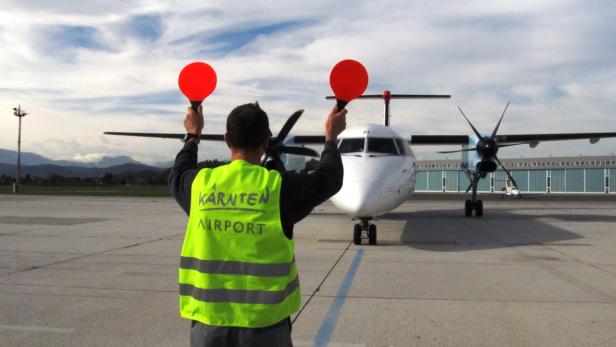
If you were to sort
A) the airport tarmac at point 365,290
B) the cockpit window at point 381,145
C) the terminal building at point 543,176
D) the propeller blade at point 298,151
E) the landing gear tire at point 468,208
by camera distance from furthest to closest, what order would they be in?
1. the terminal building at point 543,176
2. the landing gear tire at point 468,208
3. the propeller blade at point 298,151
4. the cockpit window at point 381,145
5. the airport tarmac at point 365,290

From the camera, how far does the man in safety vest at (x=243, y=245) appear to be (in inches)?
91.7

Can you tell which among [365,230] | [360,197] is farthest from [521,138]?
[360,197]

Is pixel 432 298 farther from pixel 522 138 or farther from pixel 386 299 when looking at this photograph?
pixel 522 138

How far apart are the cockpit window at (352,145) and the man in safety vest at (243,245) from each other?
959cm

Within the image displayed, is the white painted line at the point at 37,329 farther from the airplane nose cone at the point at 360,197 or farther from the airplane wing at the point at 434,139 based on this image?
the airplane wing at the point at 434,139

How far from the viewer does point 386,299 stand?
248 inches

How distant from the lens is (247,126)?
7.93 feet

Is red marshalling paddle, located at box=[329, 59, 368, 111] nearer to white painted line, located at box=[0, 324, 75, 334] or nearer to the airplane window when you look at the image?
white painted line, located at box=[0, 324, 75, 334]

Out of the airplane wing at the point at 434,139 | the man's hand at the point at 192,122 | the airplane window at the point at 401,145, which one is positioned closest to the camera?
the man's hand at the point at 192,122

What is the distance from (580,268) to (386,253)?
10.8 feet

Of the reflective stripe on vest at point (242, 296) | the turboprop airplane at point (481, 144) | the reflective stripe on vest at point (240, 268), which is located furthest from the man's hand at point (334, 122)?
the turboprop airplane at point (481, 144)

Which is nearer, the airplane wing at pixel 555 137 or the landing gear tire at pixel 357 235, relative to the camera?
the landing gear tire at pixel 357 235

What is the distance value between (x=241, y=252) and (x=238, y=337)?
14.6 inches

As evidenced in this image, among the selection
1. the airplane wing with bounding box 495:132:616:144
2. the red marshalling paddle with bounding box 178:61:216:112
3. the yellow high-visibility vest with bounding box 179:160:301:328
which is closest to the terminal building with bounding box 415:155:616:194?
the airplane wing with bounding box 495:132:616:144
